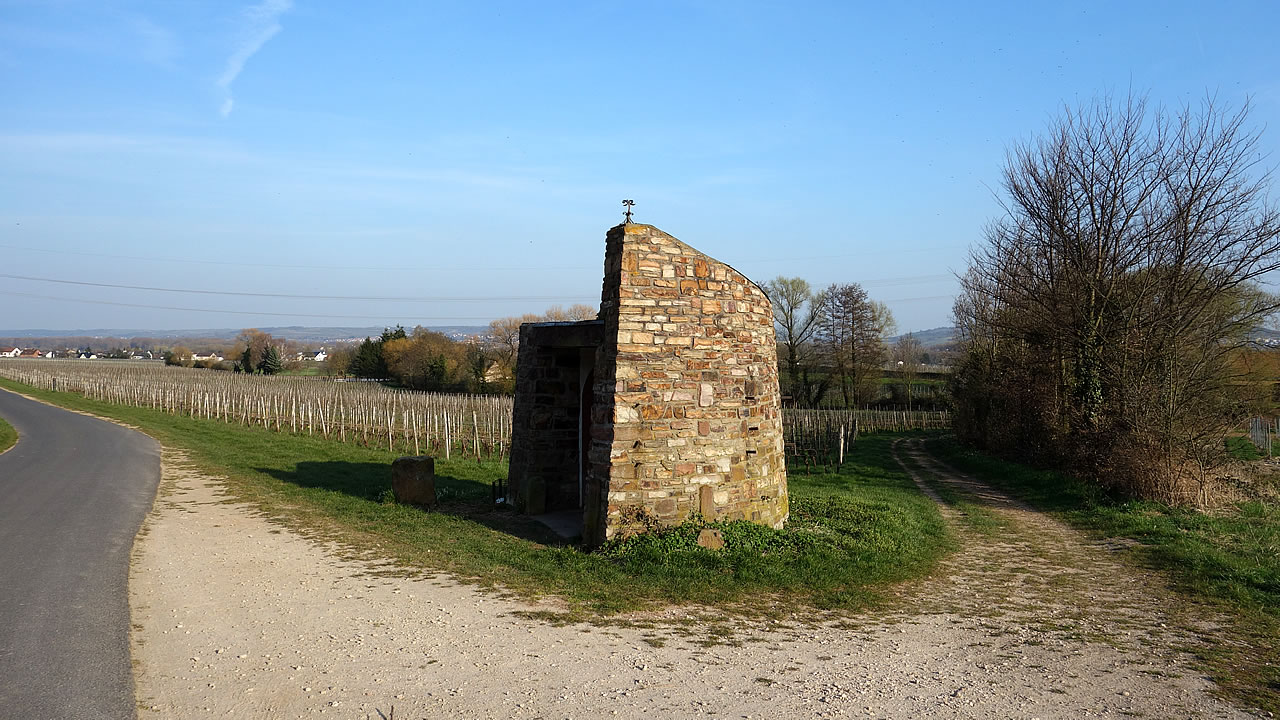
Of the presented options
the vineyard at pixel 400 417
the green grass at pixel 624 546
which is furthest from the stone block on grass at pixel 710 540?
the vineyard at pixel 400 417

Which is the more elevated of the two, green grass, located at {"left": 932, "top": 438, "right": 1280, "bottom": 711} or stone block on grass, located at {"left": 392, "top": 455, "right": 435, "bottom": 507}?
stone block on grass, located at {"left": 392, "top": 455, "right": 435, "bottom": 507}

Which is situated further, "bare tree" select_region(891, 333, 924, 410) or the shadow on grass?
"bare tree" select_region(891, 333, 924, 410)

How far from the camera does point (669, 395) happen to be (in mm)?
9586

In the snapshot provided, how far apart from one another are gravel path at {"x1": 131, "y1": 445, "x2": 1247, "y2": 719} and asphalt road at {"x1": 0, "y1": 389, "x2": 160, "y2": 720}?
24 cm

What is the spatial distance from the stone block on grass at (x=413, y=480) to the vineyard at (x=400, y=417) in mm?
7509

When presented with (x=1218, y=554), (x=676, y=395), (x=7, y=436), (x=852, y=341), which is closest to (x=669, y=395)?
(x=676, y=395)

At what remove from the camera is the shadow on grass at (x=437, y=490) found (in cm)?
1117

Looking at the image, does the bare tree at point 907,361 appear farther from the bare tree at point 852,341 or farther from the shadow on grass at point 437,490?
the shadow on grass at point 437,490

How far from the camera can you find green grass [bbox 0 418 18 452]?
2023 cm

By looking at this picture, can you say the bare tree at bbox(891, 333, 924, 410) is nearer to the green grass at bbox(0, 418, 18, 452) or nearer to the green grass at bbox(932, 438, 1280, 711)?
the green grass at bbox(932, 438, 1280, 711)

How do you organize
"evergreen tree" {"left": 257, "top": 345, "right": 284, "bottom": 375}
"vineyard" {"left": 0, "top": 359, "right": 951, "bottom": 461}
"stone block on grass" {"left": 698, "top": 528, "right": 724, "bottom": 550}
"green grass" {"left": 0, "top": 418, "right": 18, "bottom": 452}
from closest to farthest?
"stone block on grass" {"left": 698, "top": 528, "right": 724, "bottom": 550}
"green grass" {"left": 0, "top": 418, "right": 18, "bottom": 452}
"vineyard" {"left": 0, "top": 359, "right": 951, "bottom": 461}
"evergreen tree" {"left": 257, "top": 345, "right": 284, "bottom": 375}

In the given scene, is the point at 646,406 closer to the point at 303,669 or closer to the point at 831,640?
the point at 831,640

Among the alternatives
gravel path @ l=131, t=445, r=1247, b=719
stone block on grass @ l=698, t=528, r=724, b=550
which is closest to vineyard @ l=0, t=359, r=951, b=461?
stone block on grass @ l=698, t=528, r=724, b=550

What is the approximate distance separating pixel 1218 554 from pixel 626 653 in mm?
8018
